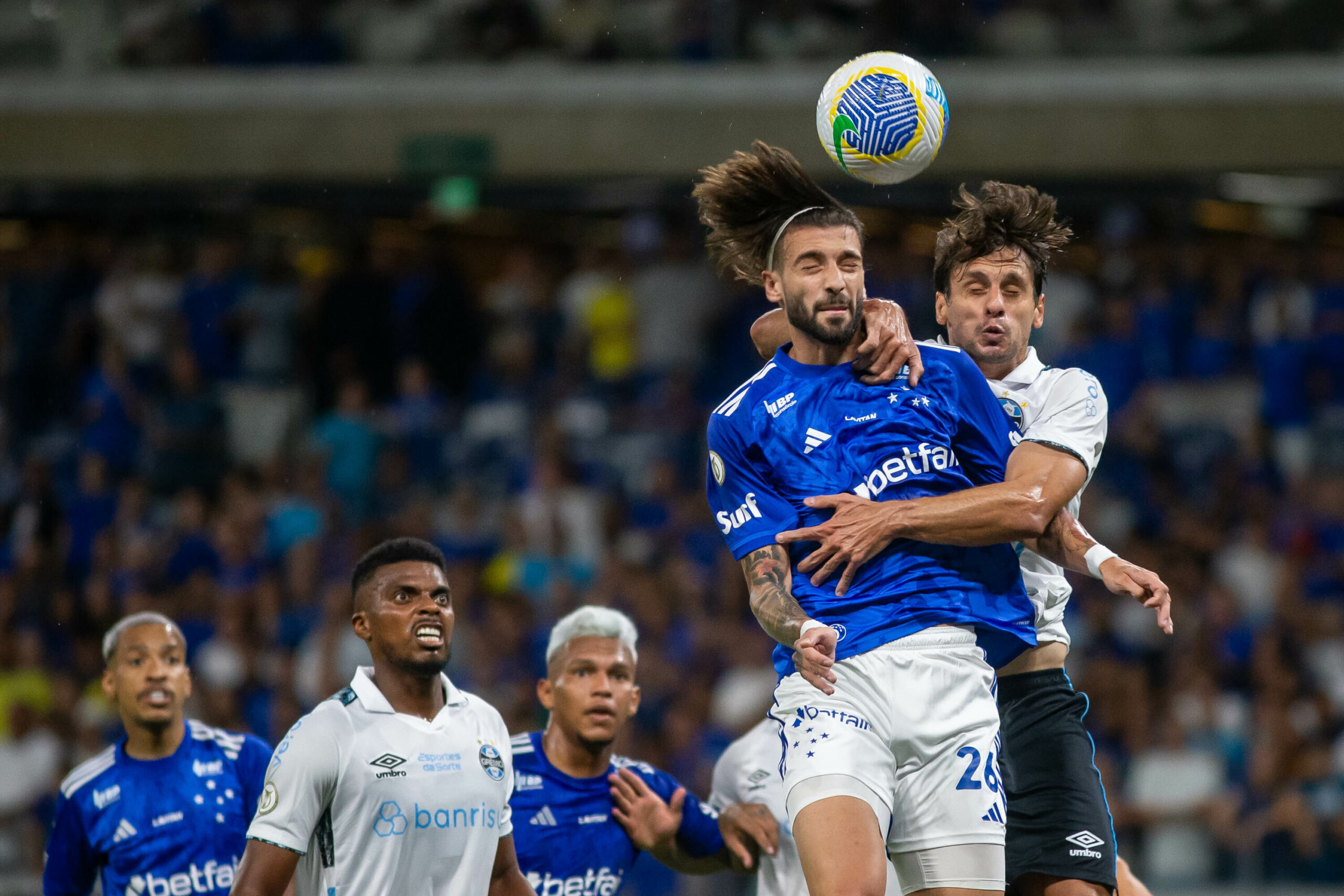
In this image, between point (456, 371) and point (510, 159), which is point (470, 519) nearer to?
point (456, 371)

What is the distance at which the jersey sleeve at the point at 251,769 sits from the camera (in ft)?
21.6

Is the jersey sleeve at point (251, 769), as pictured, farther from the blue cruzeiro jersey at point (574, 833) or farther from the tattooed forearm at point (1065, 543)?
the tattooed forearm at point (1065, 543)

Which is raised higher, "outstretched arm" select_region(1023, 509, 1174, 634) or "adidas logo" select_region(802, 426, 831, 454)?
"adidas logo" select_region(802, 426, 831, 454)

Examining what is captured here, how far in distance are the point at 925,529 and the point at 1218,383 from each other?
938 cm

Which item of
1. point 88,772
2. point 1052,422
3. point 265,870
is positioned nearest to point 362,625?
point 265,870

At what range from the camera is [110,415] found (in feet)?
45.2

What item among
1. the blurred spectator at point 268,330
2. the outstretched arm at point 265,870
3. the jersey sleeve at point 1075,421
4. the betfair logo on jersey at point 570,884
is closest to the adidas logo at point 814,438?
the jersey sleeve at point 1075,421

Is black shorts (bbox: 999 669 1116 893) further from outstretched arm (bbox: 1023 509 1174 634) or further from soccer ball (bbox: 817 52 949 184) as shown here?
soccer ball (bbox: 817 52 949 184)

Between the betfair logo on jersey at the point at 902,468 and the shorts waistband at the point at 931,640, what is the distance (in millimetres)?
419

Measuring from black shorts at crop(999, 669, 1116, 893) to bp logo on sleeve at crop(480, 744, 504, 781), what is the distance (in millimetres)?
1620

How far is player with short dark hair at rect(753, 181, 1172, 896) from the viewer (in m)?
4.62

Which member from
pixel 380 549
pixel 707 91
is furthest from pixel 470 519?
pixel 380 549

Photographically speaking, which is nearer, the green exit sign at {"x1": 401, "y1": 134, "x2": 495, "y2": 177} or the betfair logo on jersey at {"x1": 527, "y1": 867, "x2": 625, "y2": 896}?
the betfair logo on jersey at {"x1": 527, "y1": 867, "x2": 625, "y2": 896}

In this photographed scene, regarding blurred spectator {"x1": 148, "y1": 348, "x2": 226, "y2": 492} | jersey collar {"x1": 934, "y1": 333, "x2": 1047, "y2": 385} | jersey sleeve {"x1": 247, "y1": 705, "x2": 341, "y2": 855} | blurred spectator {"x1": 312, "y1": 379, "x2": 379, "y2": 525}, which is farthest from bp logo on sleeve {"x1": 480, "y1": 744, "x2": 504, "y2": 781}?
blurred spectator {"x1": 148, "y1": 348, "x2": 226, "y2": 492}
